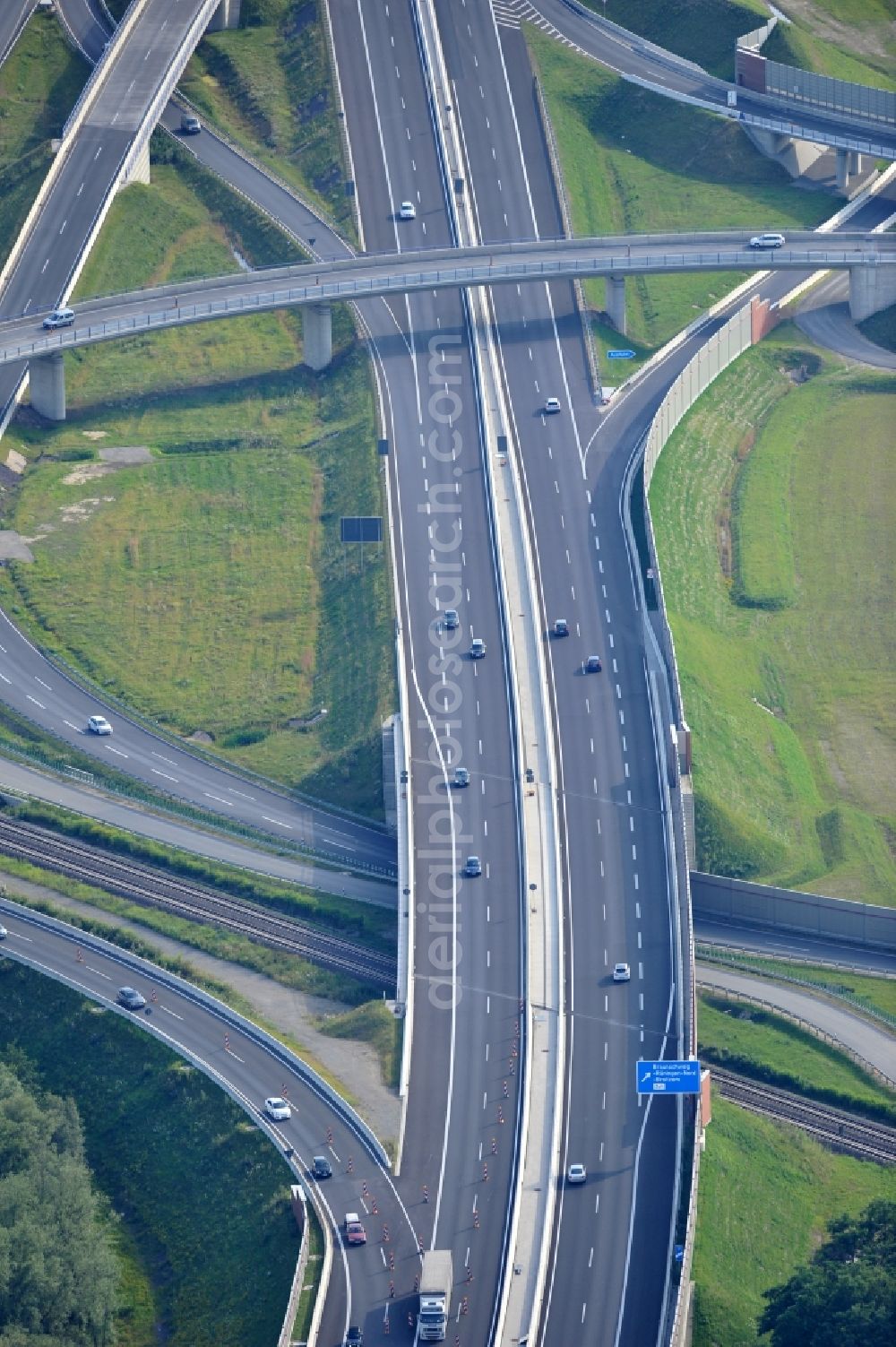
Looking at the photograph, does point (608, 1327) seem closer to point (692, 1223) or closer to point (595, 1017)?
point (692, 1223)

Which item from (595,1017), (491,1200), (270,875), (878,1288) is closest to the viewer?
(878,1288)

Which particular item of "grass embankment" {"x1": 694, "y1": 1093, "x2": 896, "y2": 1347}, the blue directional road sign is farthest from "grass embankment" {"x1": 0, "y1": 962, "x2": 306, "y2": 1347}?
"grass embankment" {"x1": 694, "y1": 1093, "x2": 896, "y2": 1347}

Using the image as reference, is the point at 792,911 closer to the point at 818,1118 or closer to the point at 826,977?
the point at 826,977

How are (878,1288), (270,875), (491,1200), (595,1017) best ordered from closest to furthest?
(878,1288)
(491,1200)
(595,1017)
(270,875)

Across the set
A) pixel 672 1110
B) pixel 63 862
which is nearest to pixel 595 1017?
pixel 672 1110

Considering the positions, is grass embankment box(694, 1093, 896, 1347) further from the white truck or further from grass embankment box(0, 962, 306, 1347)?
grass embankment box(0, 962, 306, 1347)

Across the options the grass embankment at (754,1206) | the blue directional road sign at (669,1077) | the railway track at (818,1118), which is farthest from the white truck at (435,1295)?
the railway track at (818,1118)

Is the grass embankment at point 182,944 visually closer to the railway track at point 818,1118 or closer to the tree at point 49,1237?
the tree at point 49,1237
